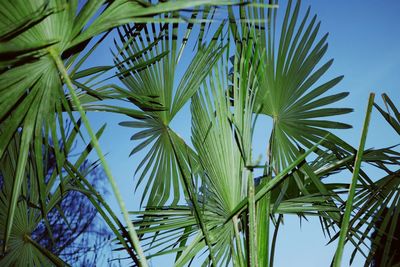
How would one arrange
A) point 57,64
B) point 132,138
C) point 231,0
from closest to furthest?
1. point 231,0
2. point 57,64
3. point 132,138

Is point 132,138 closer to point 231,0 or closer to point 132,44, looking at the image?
point 132,44

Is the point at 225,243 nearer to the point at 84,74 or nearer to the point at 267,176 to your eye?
the point at 267,176

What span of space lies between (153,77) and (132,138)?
0.34m

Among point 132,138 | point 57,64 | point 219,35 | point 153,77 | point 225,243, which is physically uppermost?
point 219,35

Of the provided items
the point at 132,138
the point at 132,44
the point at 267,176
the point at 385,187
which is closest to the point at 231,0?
the point at 267,176

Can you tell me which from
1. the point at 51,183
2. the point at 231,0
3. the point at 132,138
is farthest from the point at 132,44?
the point at 231,0

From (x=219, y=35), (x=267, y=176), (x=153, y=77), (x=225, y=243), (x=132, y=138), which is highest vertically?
(x=219, y=35)

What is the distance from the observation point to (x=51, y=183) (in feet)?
4.55

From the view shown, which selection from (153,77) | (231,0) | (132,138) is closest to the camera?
(231,0)

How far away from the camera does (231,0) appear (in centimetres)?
78

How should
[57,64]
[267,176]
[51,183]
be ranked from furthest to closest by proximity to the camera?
[51,183]
[267,176]
[57,64]

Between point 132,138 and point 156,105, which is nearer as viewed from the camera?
point 156,105

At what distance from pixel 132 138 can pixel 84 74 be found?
19.5 inches

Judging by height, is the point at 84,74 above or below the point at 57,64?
above
